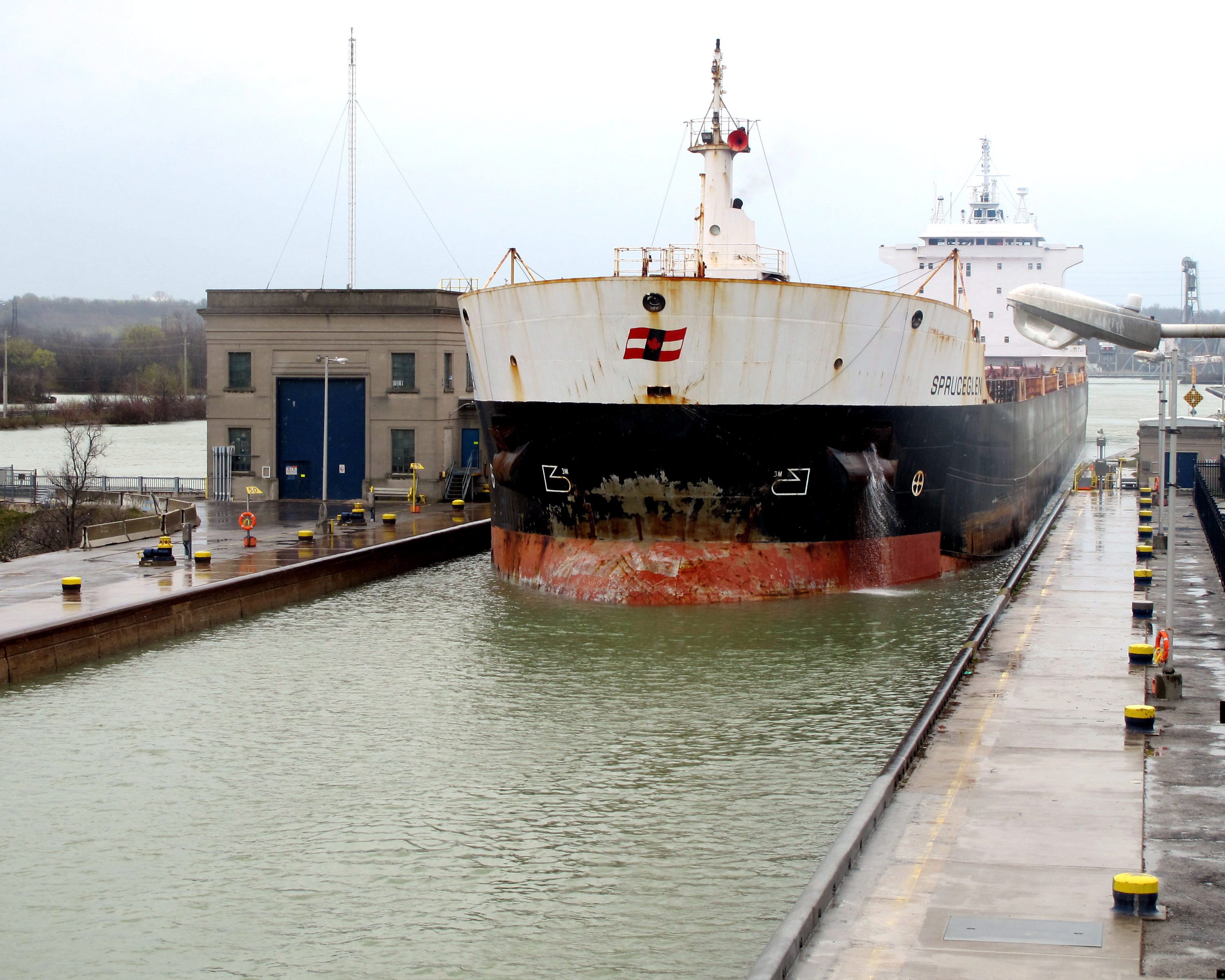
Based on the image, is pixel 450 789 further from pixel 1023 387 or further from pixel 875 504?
pixel 1023 387

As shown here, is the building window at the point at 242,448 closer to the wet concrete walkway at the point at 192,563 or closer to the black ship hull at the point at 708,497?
the wet concrete walkway at the point at 192,563

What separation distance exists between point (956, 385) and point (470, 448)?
48.0 feet

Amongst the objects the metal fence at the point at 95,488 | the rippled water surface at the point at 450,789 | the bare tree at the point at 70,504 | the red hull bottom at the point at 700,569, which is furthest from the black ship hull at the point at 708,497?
the metal fence at the point at 95,488

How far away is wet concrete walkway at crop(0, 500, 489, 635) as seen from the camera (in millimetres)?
19141

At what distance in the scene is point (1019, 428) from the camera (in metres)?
33.1

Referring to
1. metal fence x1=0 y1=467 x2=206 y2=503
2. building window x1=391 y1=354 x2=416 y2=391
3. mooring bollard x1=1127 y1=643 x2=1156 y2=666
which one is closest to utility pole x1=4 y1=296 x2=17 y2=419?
metal fence x1=0 y1=467 x2=206 y2=503

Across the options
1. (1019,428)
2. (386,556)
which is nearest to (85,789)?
(386,556)

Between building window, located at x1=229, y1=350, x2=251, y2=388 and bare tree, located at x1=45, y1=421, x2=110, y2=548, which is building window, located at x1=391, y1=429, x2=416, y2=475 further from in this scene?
bare tree, located at x1=45, y1=421, x2=110, y2=548

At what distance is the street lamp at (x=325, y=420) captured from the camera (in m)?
28.6

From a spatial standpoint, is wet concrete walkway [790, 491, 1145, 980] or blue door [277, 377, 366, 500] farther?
blue door [277, 377, 366, 500]

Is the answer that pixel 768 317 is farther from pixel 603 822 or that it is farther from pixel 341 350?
pixel 341 350

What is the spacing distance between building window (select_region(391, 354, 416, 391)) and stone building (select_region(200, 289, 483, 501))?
2cm

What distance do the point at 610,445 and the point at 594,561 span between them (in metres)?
2.05

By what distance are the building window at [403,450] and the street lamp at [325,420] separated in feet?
6.58
